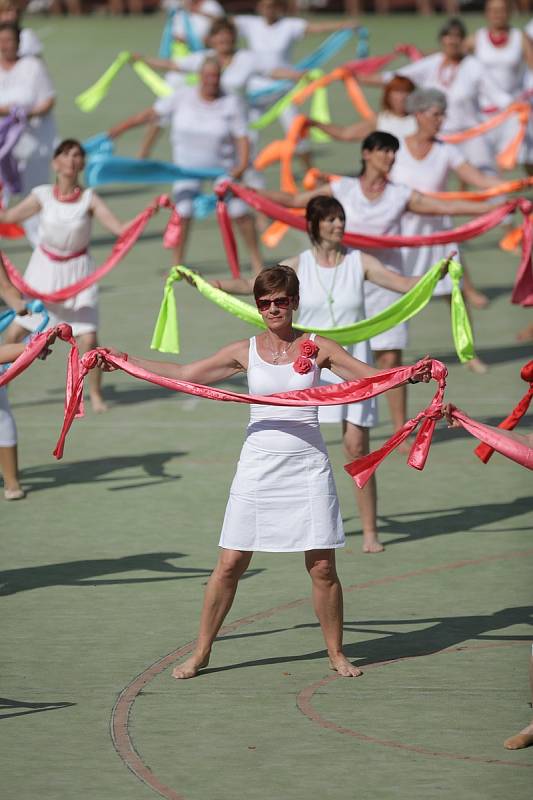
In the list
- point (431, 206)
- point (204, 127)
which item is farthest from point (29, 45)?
point (431, 206)

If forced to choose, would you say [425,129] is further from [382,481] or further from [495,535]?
[495,535]

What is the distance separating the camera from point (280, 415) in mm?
8227

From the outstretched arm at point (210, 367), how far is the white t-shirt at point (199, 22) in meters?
16.7

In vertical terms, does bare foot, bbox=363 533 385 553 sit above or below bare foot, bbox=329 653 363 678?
below

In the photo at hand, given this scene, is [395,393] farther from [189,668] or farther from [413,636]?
[189,668]

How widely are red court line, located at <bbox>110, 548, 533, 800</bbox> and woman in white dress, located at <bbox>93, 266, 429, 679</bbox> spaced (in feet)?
0.64

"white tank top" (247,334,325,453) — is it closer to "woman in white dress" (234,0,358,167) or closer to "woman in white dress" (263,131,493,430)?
"woman in white dress" (263,131,493,430)

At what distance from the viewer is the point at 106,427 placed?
44.7ft

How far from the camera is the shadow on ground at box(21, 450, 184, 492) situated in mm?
12125

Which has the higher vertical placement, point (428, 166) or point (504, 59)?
point (428, 166)

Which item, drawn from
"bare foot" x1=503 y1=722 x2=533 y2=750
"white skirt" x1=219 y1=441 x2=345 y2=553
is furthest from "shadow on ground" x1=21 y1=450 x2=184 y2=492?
"bare foot" x1=503 y1=722 x2=533 y2=750

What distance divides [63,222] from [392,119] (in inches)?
137

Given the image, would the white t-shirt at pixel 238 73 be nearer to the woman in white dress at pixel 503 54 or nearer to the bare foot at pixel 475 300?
the woman in white dress at pixel 503 54

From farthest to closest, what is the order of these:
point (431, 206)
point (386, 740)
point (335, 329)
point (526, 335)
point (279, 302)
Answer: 1. point (526, 335)
2. point (431, 206)
3. point (335, 329)
4. point (279, 302)
5. point (386, 740)
